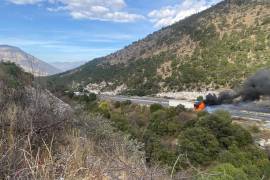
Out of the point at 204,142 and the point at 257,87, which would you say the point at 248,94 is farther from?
the point at 204,142

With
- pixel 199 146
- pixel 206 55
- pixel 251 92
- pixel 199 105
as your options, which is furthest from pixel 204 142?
pixel 206 55

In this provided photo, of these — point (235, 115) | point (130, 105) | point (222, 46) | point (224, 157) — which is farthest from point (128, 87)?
point (224, 157)

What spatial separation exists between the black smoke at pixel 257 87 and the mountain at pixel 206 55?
13.0 meters

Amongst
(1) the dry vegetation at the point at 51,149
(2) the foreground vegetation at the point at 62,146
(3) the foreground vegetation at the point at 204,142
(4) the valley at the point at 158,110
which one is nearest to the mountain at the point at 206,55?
(4) the valley at the point at 158,110

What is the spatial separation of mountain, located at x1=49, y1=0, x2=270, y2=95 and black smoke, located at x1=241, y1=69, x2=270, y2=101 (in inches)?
513

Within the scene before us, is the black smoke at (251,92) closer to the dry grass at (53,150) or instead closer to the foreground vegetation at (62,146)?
the foreground vegetation at (62,146)

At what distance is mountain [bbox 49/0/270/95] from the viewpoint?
71.3m

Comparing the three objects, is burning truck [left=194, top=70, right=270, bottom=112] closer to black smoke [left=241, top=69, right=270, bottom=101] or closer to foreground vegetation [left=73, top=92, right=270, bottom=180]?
black smoke [left=241, top=69, right=270, bottom=101]

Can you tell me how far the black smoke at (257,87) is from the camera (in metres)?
48.9

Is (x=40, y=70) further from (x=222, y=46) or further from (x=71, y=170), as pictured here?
(x=222, y=46)


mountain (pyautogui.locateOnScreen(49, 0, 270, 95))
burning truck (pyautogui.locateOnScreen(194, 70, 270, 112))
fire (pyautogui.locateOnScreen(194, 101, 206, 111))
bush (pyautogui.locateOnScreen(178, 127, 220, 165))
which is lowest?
bush (pyautogui.locateOnScreen(178, 127, 220, 165))

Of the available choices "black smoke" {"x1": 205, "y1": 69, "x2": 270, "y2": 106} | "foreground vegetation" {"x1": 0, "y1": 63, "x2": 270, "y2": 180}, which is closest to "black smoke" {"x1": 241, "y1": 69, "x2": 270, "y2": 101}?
"black smoke" {"x1": 205, "y1": 69, "x2": 270, "y2": 106}

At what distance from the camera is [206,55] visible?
80500mm

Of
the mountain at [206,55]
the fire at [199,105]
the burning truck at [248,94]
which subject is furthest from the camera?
the mountain at [206,55]
